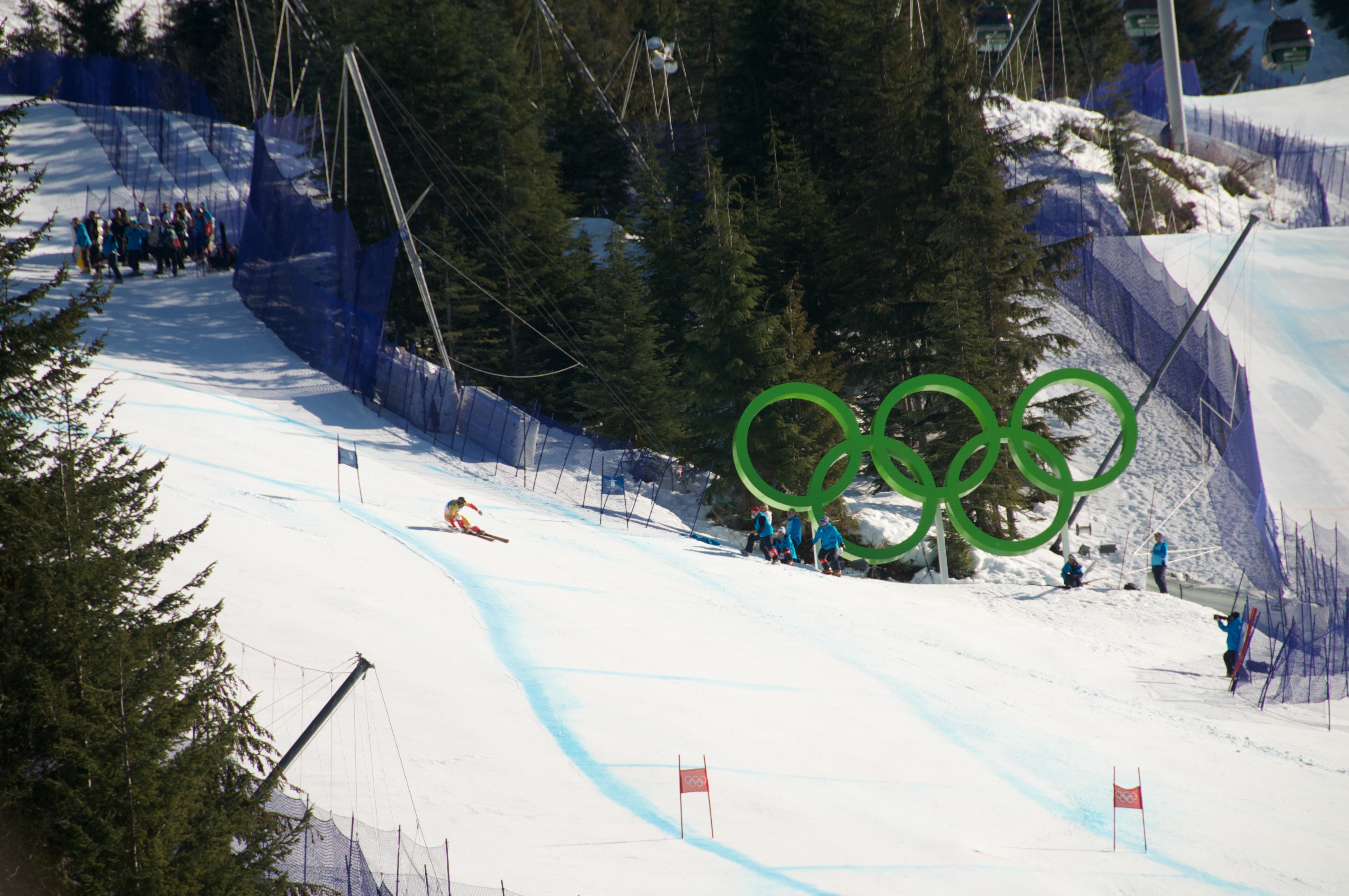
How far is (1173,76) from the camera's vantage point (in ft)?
139

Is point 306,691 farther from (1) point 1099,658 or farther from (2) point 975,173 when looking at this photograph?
(2) point 975,173

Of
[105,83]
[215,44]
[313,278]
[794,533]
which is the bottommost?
[794,533]

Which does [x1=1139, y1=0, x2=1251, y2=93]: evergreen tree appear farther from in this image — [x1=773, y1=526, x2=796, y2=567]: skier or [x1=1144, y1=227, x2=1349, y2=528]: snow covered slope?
[x1=773, y1=526, x2=796, y2=567]: skier

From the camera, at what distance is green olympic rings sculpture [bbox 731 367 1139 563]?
20203mm

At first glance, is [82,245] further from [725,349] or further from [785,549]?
[785,549]

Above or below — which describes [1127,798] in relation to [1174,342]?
below

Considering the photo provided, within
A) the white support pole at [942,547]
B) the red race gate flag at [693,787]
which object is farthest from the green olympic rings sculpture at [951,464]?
the red race gate flag at [693,787]

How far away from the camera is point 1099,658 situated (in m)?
17.0

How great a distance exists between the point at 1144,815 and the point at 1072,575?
10.5 metres

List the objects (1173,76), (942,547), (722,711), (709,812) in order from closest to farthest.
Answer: (709,812)
(722,711)
(942,547)
(1173,76)

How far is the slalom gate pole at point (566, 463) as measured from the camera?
24359mm

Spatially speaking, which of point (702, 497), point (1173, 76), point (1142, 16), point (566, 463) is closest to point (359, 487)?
point (566, 463)

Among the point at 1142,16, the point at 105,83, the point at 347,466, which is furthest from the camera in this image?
the point at 105,83

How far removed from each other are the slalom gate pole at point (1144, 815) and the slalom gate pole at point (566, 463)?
1347cm
